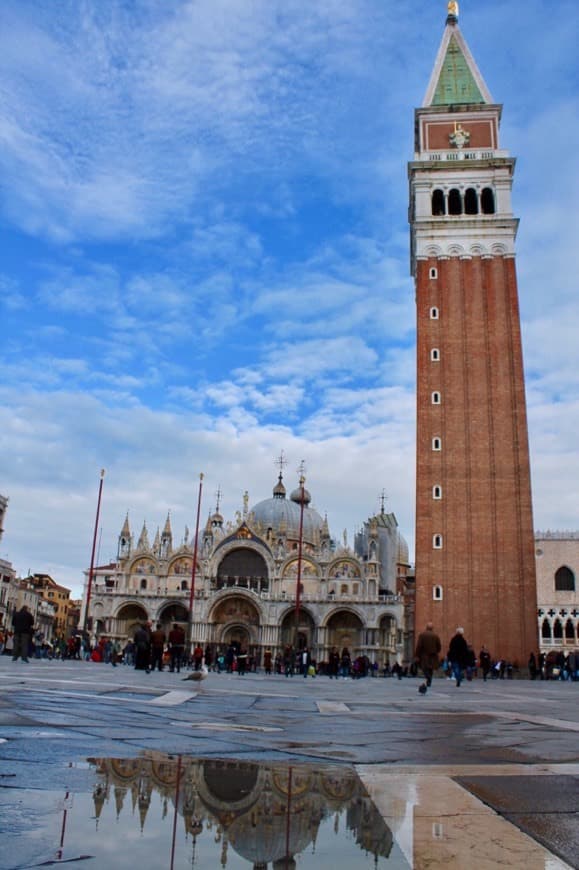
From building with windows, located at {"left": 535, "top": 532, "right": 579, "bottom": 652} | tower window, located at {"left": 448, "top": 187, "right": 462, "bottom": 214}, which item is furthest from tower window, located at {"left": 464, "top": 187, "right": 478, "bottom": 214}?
building with windows, located at {"left": 535, "top": 532, "right": 579, "bottom": 652}

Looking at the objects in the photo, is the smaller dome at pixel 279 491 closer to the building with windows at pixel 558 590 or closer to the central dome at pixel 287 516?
the central dome at pixel 287 516

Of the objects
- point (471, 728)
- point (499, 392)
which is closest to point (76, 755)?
point (471, 728)

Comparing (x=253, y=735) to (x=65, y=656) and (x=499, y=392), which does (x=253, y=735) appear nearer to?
(x=65, y=656)

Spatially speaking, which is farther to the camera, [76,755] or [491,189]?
[491,189]

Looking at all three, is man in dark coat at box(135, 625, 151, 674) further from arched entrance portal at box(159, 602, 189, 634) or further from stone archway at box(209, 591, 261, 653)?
arched entrance portal at box(159, 602, 189, 634)

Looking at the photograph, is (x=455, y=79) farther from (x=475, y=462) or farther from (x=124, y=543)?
(x=124, y=543)

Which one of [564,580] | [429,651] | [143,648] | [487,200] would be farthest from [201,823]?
[564,580]

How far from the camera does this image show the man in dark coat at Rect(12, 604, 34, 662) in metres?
15.3

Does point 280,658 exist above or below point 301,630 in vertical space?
below

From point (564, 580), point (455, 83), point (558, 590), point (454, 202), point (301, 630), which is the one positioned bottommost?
point (301, 630)

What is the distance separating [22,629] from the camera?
15461 millimetres

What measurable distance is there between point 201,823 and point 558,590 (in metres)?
44.0

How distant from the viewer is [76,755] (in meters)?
3.14

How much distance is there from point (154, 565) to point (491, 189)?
28.6 metres
